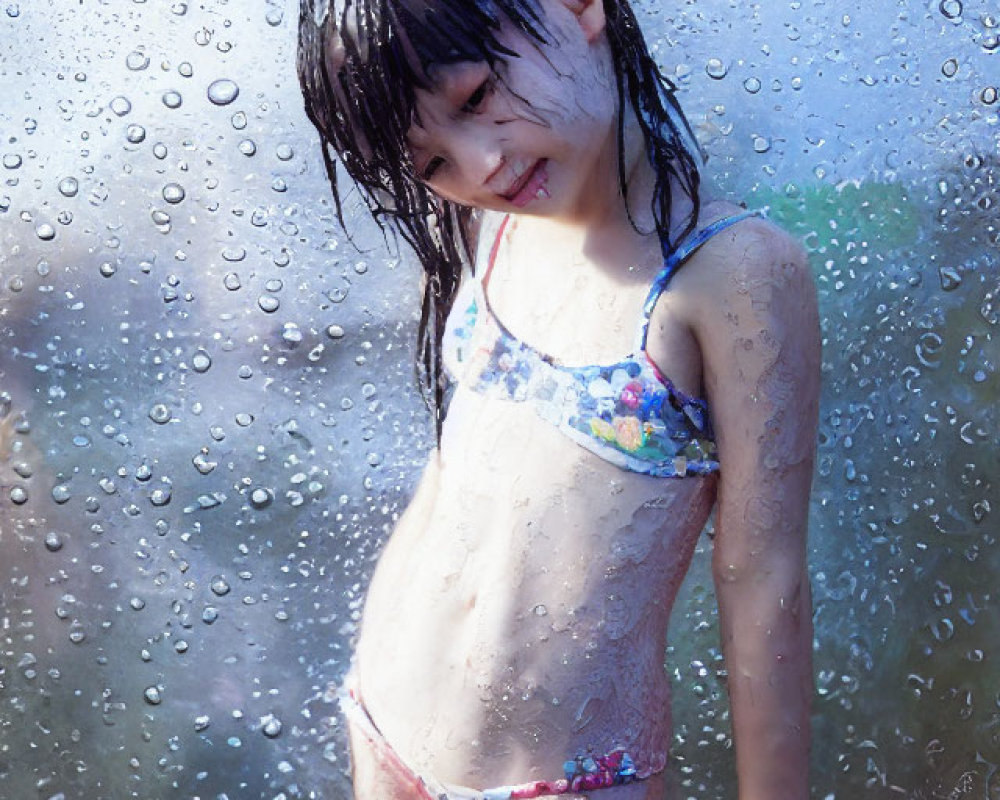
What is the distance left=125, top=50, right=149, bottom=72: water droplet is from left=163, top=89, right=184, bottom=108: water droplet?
0.03 meters

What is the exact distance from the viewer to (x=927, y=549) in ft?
3.64

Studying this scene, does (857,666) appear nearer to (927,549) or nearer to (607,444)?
(927,549)

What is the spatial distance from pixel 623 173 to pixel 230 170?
55cm

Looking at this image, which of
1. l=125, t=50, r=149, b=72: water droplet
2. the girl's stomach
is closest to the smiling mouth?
the girl's stomach

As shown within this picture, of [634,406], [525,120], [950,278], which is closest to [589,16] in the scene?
[525,120]

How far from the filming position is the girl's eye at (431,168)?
644 millimetres

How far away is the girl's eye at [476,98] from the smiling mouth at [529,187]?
0.04 metres

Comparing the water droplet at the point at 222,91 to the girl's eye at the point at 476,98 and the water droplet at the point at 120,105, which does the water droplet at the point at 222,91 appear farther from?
the girl's eye at the point at 476,98

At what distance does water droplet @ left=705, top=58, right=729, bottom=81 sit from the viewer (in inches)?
42.0

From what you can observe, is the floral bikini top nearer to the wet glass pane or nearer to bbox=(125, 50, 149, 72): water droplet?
the wet glass pane

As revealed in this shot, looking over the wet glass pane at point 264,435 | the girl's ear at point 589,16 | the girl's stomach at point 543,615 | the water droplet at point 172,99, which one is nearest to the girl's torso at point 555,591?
the girl's stomach at point 543,615

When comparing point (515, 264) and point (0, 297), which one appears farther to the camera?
point (0, 297)

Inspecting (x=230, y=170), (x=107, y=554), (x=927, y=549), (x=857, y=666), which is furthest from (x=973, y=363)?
(x=107, y=554)

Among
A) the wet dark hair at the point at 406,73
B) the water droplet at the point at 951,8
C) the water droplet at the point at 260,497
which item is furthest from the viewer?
the water droplet at the point at 260,497
